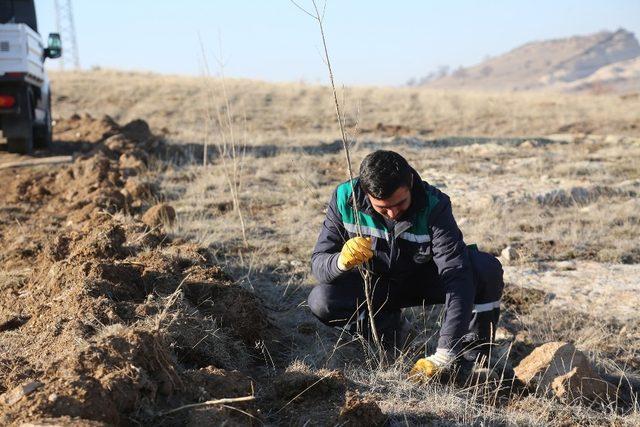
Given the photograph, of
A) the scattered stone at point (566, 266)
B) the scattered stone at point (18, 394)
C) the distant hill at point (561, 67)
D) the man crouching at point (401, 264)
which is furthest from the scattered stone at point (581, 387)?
the distant hill at point (561, 67)

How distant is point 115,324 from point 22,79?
21.2 ft

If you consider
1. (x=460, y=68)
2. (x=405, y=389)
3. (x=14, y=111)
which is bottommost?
(x=405, y=389)

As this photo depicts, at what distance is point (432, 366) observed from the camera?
3.40 metres

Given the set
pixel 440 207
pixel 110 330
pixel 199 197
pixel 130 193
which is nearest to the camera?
pixel 110 330

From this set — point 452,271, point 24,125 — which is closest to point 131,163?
point 24,125

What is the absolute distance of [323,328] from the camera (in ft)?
14.2

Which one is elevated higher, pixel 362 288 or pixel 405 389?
pixel 362 288

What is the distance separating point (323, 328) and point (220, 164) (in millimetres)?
5918

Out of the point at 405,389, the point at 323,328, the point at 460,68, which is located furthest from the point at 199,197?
the point at 460,68

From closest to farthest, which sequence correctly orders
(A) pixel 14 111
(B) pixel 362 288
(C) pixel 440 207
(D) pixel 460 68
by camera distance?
1. (C) pixel 440 207
2. (B) pixel 362 288
3. (A) pixel 14 111
4. (D) pixel 460 68

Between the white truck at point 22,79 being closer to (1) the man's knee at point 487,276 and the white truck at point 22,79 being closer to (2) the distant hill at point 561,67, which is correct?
(1) the man's knee at point 487,276

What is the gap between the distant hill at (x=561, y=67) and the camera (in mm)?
103312

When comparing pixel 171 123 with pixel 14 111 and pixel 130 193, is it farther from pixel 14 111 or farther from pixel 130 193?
pixel 130 193

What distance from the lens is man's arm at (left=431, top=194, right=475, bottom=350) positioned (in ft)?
11.5
